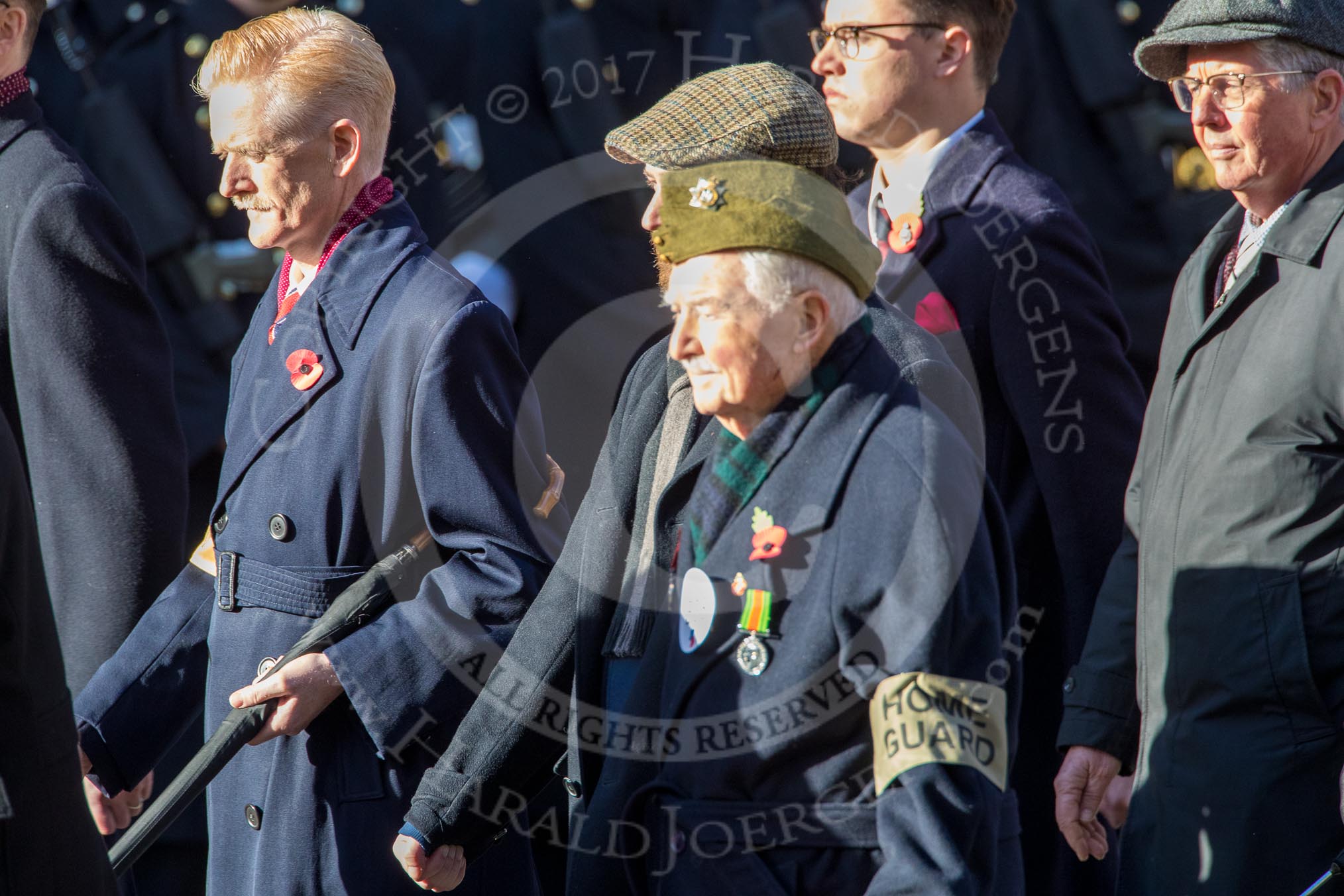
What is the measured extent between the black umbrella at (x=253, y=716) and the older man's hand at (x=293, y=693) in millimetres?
16

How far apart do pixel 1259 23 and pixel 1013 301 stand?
633 millimetres

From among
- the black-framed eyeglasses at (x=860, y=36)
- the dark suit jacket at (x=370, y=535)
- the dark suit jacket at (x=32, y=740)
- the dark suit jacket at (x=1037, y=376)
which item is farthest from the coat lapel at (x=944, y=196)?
the dark suit jacket at (x=32, y=740)

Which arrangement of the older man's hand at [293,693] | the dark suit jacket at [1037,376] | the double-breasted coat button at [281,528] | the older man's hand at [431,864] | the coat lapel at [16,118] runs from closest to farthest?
the older man's hand at [431,864] → the older man's hand at [293,693] → the double-breasted coat button at [281,528] → the dark suit jacket at [1037,376] → the coat lapel at [16,118]

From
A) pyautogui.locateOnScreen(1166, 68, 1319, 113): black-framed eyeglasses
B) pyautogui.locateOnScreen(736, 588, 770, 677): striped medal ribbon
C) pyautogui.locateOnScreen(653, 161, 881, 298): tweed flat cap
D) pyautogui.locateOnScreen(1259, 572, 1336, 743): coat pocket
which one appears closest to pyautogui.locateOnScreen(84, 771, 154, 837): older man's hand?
pyautogui.locateOnScreen(736, 588, 770, 677): striped medal ribbon

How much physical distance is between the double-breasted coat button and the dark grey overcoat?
142 centimetres

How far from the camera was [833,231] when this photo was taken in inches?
93.3

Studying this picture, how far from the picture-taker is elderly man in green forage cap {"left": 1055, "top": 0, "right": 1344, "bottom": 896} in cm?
278

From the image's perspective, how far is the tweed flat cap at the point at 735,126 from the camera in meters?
2.79

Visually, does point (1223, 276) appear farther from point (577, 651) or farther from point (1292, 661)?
point (577, 651)

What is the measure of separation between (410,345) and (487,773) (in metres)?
0.72

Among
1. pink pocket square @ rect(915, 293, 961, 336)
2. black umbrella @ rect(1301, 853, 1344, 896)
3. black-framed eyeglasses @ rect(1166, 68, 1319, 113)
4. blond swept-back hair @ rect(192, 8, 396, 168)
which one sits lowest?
black umbrella @ rect(1301, 853, 1344, 896)

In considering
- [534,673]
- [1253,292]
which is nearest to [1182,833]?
[1253,292]

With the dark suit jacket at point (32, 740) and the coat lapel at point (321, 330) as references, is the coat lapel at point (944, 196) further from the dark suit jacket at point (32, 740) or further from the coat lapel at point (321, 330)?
the dark suit jacket at point (32, 740)

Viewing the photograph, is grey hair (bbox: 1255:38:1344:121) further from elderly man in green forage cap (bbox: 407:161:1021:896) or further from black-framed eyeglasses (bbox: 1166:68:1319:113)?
elderly man in green forage cap (bbox: 407:161:1021:896)
